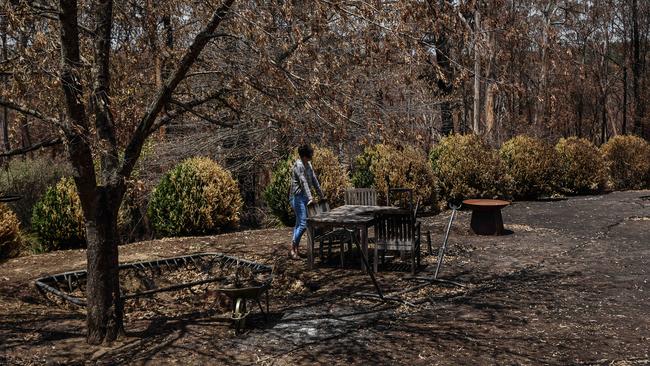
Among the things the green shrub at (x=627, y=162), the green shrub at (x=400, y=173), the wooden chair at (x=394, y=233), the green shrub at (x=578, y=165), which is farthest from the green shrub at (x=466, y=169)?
the green shrub at (x=627, y=162)

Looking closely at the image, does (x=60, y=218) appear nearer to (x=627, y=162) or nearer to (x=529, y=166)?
(x=529, y=166)

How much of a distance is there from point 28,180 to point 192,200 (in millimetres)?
5052

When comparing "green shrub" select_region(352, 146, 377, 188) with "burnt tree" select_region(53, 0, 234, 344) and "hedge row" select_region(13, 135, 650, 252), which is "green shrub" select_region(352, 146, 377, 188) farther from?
"burnt tree" select_region(53, 0, 234, 344)

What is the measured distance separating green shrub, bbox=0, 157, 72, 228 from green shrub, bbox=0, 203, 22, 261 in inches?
151

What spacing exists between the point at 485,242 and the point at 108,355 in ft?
23.8

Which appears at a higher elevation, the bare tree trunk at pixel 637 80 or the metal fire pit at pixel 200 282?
the bare tree trunk at pixel 637 80

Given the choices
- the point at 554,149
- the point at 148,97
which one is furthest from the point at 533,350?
the point at 554,149

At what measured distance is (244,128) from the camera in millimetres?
15242

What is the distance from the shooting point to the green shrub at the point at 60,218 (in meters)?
10.9

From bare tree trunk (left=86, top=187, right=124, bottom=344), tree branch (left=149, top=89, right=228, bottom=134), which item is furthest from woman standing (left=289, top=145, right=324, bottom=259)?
bare tree trunk (left=86, top=187, right=124, bottom=344)

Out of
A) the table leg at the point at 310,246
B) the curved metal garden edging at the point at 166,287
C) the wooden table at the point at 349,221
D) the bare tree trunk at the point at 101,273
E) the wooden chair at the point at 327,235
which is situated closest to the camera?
the bare tree trunk at the point at 101,273

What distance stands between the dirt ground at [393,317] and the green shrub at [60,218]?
50 centimetres

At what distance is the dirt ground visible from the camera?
213 inches

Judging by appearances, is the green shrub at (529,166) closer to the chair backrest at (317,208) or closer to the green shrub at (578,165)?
the green shrub at (578,165)
